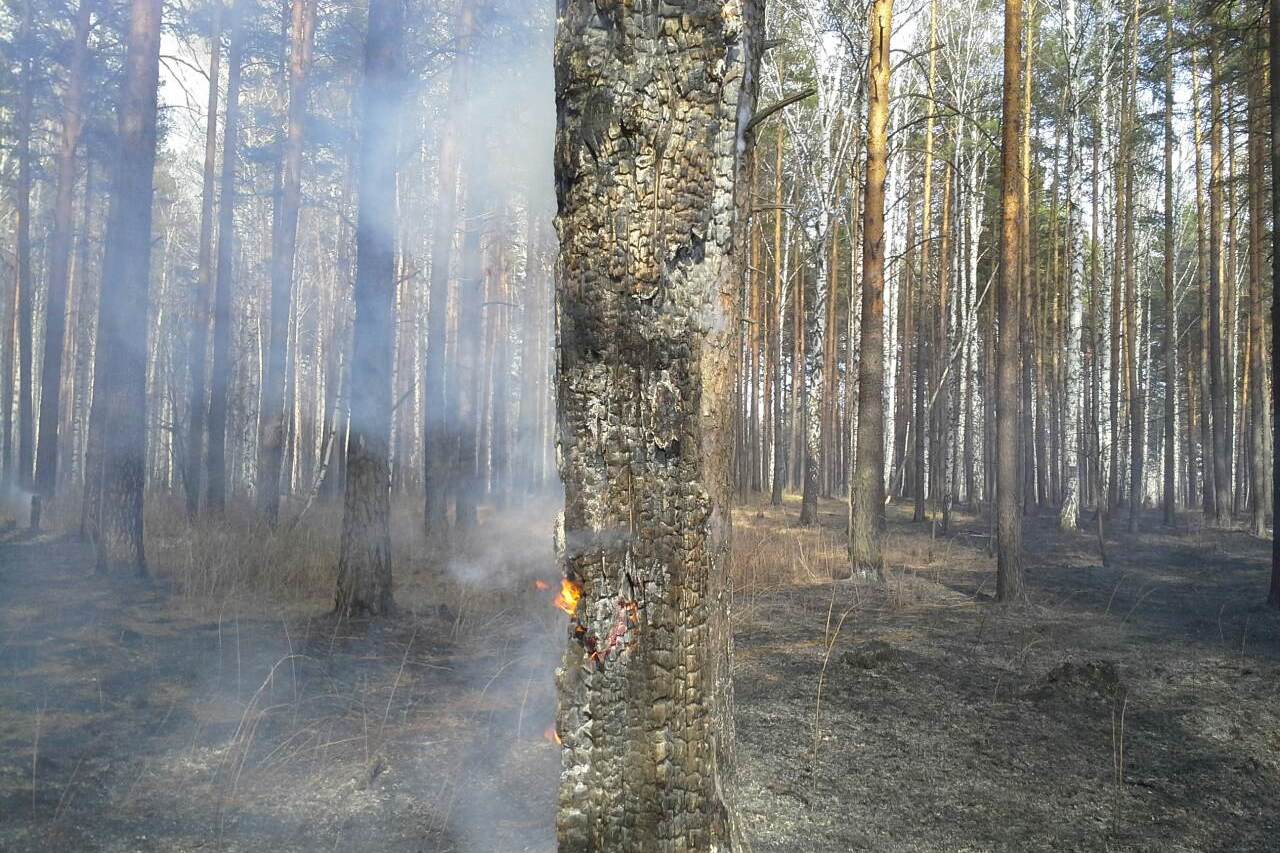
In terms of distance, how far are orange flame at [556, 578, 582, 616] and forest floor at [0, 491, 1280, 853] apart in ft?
3.60

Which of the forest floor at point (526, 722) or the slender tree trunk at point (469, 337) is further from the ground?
the slender tree trunk at point (469, 337)

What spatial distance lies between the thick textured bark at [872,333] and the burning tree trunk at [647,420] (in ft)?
26.6

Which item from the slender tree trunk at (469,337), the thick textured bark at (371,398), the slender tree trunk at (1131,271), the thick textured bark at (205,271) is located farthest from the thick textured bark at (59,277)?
the slender tree trunk at (1131,271)

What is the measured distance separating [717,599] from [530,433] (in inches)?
1150

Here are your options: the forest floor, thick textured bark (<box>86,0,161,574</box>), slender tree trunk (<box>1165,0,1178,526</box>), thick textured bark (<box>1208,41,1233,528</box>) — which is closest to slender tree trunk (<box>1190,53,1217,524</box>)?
thick textured bark (<box>1208,41,1233,528</box>)

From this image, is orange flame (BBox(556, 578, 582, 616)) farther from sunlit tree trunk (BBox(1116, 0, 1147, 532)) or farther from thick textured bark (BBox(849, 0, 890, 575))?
sunlit tree trunk (BBox(1116, 0, 1147, 532))

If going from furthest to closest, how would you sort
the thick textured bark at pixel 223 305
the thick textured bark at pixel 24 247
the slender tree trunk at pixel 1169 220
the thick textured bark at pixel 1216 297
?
the slender tree trunk at pixel 1169 220
the thick textured bark at pixel 1216 297
the thick textured bark at pixel 24 247
the thick textured bark at pixel 223 305

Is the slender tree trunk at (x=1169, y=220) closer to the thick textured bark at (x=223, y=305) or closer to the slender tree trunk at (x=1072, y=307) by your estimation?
the slender tree trunk at (x=1072, y=307)

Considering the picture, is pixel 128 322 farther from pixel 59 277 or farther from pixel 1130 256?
pixel 1130 256

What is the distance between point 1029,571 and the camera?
37.4 feet

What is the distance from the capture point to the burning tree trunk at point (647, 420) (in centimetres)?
205

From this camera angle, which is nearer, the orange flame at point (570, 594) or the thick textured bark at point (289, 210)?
the orange flame at point (570, 594)

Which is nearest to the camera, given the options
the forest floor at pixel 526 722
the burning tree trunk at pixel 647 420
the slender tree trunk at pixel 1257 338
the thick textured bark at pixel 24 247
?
the burning tree trunk at pixel 647 420

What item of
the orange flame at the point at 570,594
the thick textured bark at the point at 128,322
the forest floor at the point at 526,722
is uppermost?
the thick textured bark at the point at 128,322
